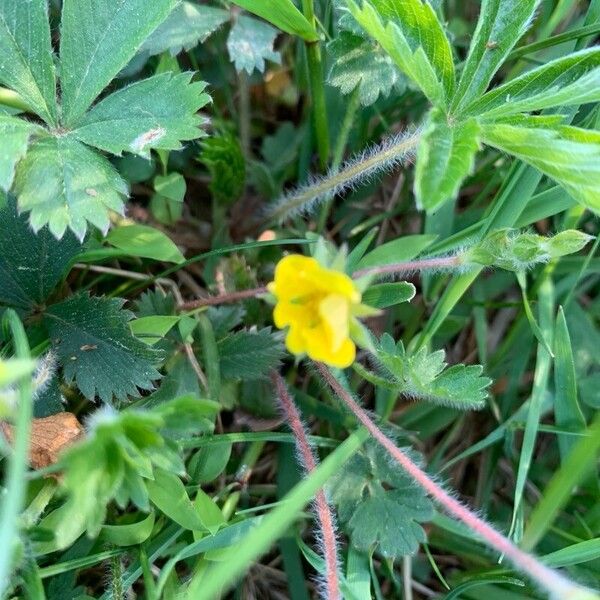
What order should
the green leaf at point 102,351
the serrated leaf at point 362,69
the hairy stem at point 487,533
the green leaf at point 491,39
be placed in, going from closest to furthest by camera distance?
the hairy stem at point 487,533, the green leaf at point 491,39, the green leaf at point 102,351, the serrated leaf at point 362,69

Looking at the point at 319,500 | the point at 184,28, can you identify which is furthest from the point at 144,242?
A: the point at 319,500

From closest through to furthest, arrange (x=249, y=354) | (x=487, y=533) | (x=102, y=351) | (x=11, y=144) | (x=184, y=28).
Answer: (x=487, y=533) → (x=11, y=144) → (x=102, y=351) → (x=249, y=354) → (x=184, y=28)

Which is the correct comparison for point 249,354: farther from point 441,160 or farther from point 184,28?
point 184,28

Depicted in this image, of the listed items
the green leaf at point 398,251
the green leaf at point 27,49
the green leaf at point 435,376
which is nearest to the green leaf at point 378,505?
the green leaf at point 435,376

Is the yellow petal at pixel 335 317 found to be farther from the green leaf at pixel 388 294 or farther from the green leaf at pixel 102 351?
the green leaf at pixel 102 351

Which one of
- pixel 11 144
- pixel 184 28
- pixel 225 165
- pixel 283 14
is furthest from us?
pixel 225 165

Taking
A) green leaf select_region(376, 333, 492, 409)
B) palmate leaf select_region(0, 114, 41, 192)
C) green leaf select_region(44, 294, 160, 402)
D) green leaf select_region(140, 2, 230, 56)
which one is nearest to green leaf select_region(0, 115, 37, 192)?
palmate leaf select_region(0, 114, 41, 192)
